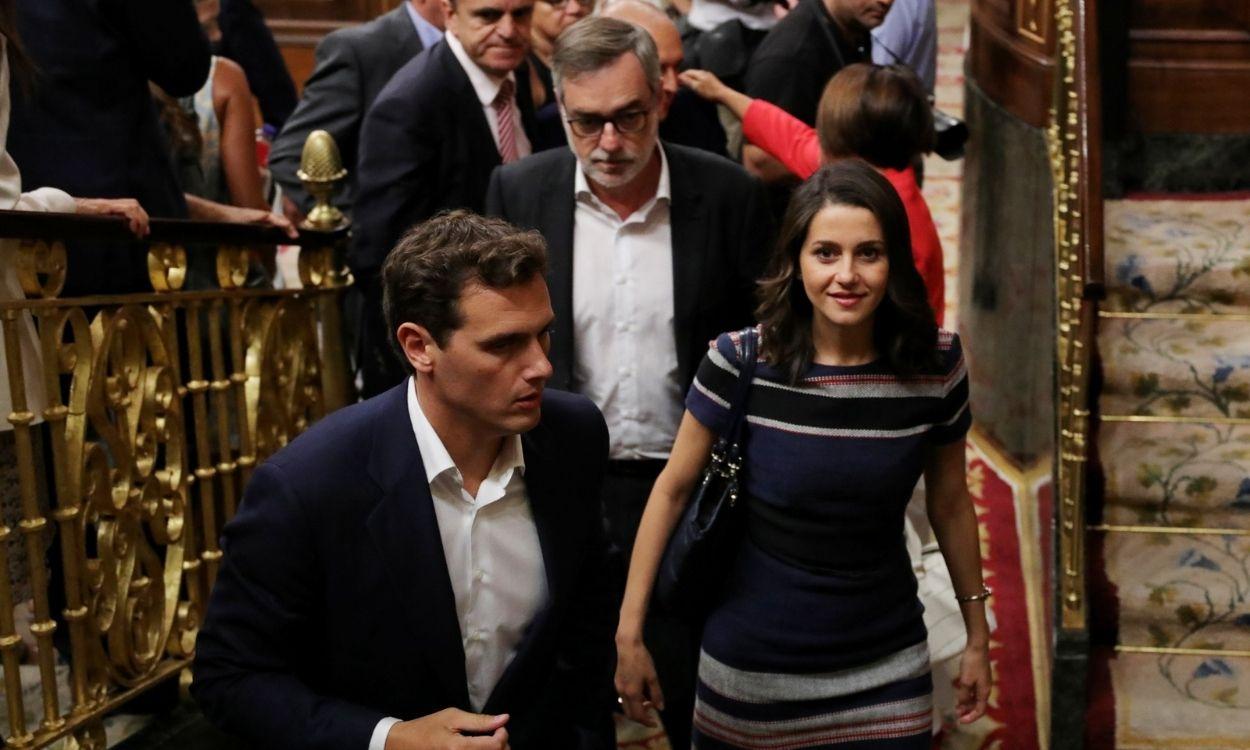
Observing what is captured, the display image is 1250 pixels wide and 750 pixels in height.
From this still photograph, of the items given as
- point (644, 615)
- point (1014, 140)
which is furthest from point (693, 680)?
point (1014, 140)

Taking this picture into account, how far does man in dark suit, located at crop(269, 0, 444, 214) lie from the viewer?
15.5 feet

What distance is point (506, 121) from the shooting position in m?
3.97

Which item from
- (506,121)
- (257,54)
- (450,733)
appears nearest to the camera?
(450,733)

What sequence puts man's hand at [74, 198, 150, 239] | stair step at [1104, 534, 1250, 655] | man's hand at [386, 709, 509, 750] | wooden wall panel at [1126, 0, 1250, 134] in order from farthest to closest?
wooden wall panel at [1126, 0, 1250, 134]
stair step at [1104, 534, 1250, 655]
man's hand at [74, 198, 150, 239]
man's hand at [386, 709, 509, 750]

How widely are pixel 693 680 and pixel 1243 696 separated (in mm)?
1445

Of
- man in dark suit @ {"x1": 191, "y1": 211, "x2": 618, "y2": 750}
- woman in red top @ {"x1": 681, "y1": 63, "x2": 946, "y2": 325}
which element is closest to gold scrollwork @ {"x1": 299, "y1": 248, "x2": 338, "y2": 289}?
woman in red top @ {"x1": 681, "y1": 63, "x2": 946, "y2": 325}

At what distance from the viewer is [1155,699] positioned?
3867mm

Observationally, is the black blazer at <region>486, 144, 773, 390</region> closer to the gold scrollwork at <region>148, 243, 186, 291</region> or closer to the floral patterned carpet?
the gold scrollwork at <region>148, 243, 186, 291</region>

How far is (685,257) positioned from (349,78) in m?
1.77

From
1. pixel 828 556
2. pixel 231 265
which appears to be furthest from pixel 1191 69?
pixel 828 556

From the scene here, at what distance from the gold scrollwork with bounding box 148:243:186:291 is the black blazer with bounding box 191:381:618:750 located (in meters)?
1.25

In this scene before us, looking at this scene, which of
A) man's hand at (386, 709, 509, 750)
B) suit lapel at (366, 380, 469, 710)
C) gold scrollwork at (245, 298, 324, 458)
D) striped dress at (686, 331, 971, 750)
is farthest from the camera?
gold scrollwork at (245, 298, 324, 458)

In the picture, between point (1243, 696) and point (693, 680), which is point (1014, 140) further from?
point (693, 680)

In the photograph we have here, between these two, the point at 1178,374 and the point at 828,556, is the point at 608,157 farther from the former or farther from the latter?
the point at 1178,374
